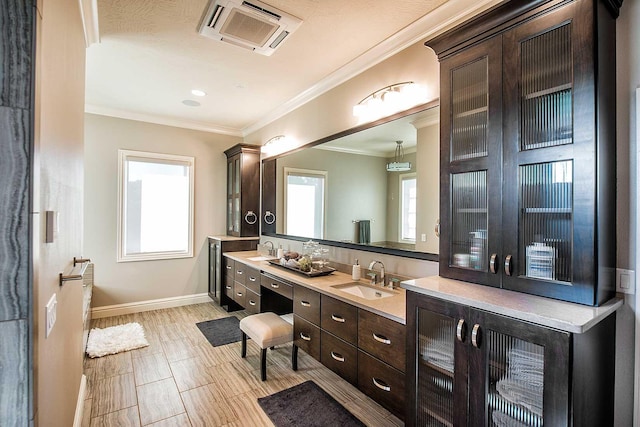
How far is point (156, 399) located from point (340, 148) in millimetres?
2707

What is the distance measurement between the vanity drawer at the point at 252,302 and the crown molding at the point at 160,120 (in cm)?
285

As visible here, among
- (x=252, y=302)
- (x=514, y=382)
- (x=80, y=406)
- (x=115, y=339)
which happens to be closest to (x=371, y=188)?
(x=514, y=382)

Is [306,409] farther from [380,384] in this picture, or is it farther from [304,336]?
[380,384]

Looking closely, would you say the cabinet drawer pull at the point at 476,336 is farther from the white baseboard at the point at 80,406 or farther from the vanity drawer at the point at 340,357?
the white baseboard at the point at 80,406

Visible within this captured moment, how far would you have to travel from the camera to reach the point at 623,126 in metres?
1.45

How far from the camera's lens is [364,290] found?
8.76ft

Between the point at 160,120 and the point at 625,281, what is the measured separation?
5278 mm

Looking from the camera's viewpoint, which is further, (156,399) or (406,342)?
(156,399)

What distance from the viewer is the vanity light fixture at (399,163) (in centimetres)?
246

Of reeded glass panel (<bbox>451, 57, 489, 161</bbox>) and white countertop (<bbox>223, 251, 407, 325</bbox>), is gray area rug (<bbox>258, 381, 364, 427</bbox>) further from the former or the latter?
reeded glass panel (<bbox>451, 57, 489, 161</bbox>)

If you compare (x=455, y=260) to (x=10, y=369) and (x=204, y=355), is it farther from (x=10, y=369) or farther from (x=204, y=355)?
(x=204, y=355)

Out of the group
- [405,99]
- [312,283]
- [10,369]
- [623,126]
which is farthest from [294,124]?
[10,369]

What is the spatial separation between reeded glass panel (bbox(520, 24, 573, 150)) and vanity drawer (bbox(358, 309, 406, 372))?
121cm

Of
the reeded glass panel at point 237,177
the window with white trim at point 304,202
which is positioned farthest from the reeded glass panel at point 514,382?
the reeded glass panel at point 237,177
